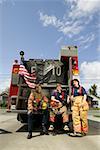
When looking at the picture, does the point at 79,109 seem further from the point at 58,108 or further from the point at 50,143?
the point at 50,143

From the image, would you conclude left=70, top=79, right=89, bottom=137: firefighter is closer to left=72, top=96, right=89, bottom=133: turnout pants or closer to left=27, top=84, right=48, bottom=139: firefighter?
left=72, top=96, right=89, bottom=133: turnout pants

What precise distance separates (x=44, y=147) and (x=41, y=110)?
2.56 m

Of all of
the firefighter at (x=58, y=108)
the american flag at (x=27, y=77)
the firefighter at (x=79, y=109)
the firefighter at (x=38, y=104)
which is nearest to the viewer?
the firefighter at (x=79, y=109)

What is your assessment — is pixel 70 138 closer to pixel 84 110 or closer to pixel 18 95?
pixel 84 110

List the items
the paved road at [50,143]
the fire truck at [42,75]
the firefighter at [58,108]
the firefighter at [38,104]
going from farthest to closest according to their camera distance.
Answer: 1. the fire truck at [42,75]
2. the firefighter at [58,108]
3. the firefighter at [38,104]
4. the paved road at [50,143]

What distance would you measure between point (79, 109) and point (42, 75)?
3244 millimetres

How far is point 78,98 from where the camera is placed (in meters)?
9.50

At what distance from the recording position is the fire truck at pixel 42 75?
11.0 m

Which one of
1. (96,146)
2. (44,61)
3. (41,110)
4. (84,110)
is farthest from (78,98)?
(44,61)

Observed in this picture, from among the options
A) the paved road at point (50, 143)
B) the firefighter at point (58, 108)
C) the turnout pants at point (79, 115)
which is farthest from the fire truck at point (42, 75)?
the paved road at point (50, 143)

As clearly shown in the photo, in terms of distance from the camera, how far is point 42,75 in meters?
12.3

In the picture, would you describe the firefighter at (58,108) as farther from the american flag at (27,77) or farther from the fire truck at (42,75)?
the american flag at (27,77)

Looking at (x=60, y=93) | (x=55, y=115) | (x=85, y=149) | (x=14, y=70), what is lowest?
(x=85, y=149)

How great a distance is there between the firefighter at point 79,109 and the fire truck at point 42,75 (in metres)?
1.30
